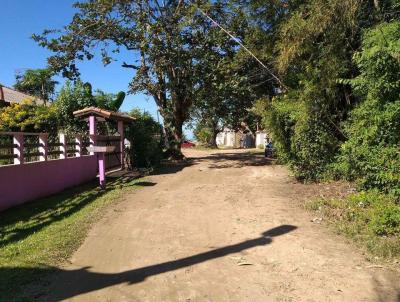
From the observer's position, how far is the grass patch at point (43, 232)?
6117 mm

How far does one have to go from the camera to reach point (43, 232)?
857 cm

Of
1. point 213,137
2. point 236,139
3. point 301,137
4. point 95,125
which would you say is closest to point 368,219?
point 301,137

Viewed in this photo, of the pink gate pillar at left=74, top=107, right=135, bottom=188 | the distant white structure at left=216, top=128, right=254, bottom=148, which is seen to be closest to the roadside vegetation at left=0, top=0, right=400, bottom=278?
the pink gate pillar at left=74, top=107, right=135, bottom=188

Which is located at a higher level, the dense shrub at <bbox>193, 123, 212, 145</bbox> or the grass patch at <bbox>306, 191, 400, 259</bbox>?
the dense shrub at <bbox>193, 123, 212, 145</bbox>

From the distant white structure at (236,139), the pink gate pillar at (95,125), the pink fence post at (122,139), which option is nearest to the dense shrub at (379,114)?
the pink gate pillar at (95,125)

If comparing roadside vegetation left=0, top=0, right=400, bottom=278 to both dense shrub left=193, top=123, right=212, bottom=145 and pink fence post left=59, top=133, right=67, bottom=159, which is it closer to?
pink fence post left=59, top=133, right=67, bottom=159

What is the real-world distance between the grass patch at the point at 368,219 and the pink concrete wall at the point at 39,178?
7061mm

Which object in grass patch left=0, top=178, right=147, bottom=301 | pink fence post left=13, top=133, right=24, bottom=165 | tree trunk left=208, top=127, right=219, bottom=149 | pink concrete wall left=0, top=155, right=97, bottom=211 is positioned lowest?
grass patch left=0, top=178, right=147, bottom=301

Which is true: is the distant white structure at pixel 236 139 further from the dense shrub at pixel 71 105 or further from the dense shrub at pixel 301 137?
the dense shrub at pixel 301 137

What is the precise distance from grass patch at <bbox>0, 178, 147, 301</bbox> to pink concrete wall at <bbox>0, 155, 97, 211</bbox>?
291 mm

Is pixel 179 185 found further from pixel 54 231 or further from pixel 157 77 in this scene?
pixel 157 77

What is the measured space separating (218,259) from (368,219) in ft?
11.0

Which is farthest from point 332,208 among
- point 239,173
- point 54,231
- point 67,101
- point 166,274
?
point 67,101

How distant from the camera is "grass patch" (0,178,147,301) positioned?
6117 mm
